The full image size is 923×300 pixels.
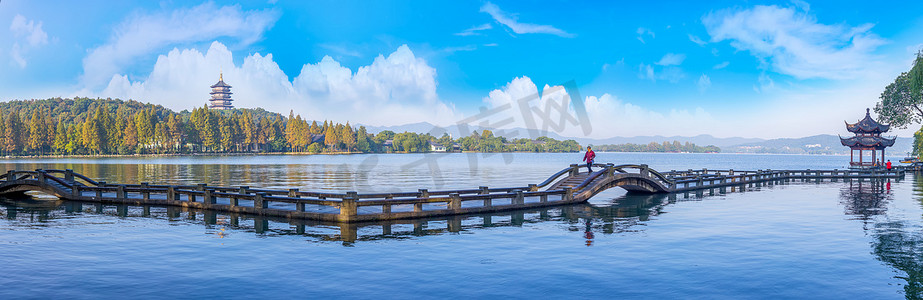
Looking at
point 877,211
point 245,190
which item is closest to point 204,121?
point 245,190

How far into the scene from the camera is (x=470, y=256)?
49.4ft

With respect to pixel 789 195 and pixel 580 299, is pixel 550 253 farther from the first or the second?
pixel 789 195

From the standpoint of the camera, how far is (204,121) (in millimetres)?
181750

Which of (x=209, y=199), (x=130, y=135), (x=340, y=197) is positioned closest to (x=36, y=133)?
(x=130, y=135)

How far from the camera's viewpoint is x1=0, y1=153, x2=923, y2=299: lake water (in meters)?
11.6

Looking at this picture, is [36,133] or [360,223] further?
[36,133]

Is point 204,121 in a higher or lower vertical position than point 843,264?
higher

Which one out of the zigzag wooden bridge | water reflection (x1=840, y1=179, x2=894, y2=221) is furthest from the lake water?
the zigzag wooden bridge

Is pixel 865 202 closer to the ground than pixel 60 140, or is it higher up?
closer to the ground

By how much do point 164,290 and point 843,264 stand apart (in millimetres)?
15023

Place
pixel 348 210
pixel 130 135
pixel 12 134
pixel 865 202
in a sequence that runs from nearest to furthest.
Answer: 1. pixel 348 210
2. pixel 865 202
3. pixel 12 134
4. pixel 130 135

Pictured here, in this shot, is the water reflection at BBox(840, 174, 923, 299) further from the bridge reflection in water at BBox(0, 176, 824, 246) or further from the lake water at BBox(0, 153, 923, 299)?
the bridge reflection in water at BBox(0, 176, 824, 246)

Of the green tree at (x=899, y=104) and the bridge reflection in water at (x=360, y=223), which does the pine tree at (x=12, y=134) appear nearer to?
the bridge reflection in water at (x=360, y=223)

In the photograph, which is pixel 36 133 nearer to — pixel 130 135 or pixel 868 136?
pixel 130 135
